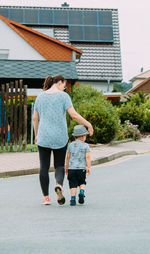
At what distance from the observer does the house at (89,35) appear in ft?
117

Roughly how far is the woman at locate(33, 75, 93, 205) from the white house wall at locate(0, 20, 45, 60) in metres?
20.5

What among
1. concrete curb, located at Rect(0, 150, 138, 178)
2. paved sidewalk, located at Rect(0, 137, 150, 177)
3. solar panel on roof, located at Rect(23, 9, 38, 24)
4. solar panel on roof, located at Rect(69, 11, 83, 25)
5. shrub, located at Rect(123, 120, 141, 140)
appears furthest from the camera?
solar panel on roof, located at Rect(69, 11, 83, 25)

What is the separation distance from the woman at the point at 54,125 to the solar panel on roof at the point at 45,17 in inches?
1212

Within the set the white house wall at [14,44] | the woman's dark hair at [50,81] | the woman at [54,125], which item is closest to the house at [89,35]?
the white house wall at [14,44]

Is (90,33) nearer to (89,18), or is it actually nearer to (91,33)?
(91,33)

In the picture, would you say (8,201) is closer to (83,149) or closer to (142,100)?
(83,149)

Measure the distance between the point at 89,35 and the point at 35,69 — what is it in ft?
53.5

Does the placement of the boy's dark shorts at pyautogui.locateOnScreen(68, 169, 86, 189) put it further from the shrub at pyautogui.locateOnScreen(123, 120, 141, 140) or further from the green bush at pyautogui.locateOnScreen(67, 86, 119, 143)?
the shrub at pyautogui.locateOnScreen(123, 120, 141, 140)

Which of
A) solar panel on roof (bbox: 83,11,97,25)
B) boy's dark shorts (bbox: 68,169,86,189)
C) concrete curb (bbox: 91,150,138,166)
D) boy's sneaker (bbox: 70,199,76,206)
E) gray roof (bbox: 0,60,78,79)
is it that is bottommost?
concrete curb (bbox: 91,150,138,166)

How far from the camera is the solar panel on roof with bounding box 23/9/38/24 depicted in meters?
36.5

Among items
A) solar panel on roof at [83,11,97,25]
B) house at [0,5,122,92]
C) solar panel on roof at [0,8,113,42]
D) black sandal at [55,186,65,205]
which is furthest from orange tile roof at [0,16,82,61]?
black sandal at [55,186,65,205]

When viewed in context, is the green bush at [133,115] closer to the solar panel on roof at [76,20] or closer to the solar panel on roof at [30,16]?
the solar panel on roof at [76,20]

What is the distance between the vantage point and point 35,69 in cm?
2098

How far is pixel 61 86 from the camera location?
6.14 m
